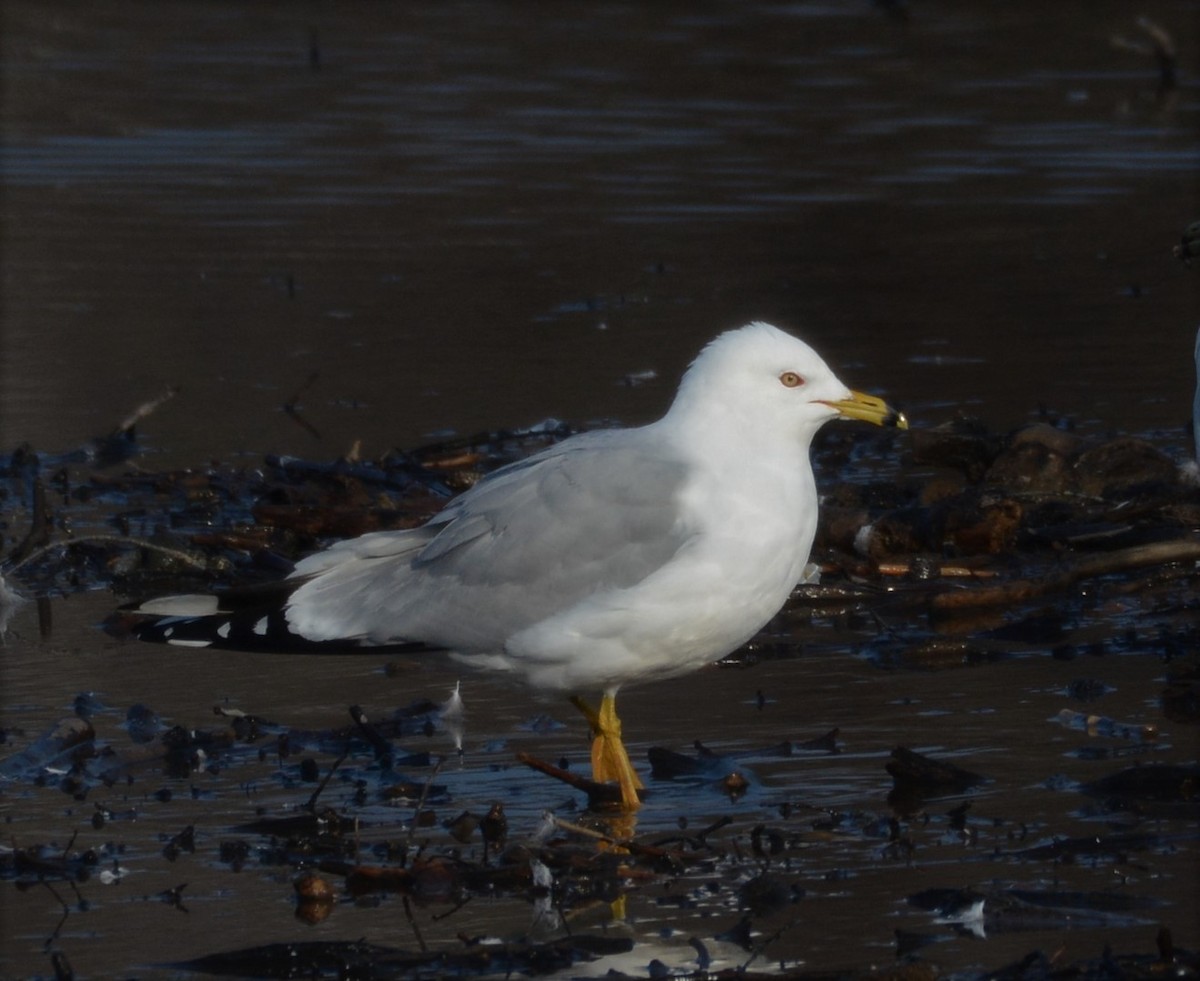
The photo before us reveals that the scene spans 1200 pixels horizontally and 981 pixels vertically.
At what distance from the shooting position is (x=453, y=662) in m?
5.67

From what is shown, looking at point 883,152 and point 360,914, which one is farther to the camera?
point 883,152

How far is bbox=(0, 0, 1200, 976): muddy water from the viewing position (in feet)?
16.1

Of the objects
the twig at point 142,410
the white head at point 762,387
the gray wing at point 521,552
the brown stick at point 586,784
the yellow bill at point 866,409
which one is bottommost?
the brown stick at point 586,784

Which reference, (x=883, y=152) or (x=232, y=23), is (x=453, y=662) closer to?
(x=883, y=152)

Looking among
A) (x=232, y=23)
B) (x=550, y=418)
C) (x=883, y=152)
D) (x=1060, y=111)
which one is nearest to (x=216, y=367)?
(x=550, y=418)

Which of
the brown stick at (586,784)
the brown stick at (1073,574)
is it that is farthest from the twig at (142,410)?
the brown stick at (586,784)

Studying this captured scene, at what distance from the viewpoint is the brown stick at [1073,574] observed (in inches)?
267

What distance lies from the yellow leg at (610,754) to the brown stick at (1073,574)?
1507 mm

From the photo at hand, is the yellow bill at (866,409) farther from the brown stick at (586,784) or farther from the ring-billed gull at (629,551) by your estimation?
the brown stick at (586,784)

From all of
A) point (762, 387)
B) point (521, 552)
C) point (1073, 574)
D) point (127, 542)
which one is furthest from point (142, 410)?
point (762, 387)

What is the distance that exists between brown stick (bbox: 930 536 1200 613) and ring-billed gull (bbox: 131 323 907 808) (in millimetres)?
1178

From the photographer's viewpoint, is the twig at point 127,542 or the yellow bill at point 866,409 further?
the twig at point 127,542

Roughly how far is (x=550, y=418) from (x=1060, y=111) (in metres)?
11.3

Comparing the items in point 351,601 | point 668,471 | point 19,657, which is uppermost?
point 668,471
